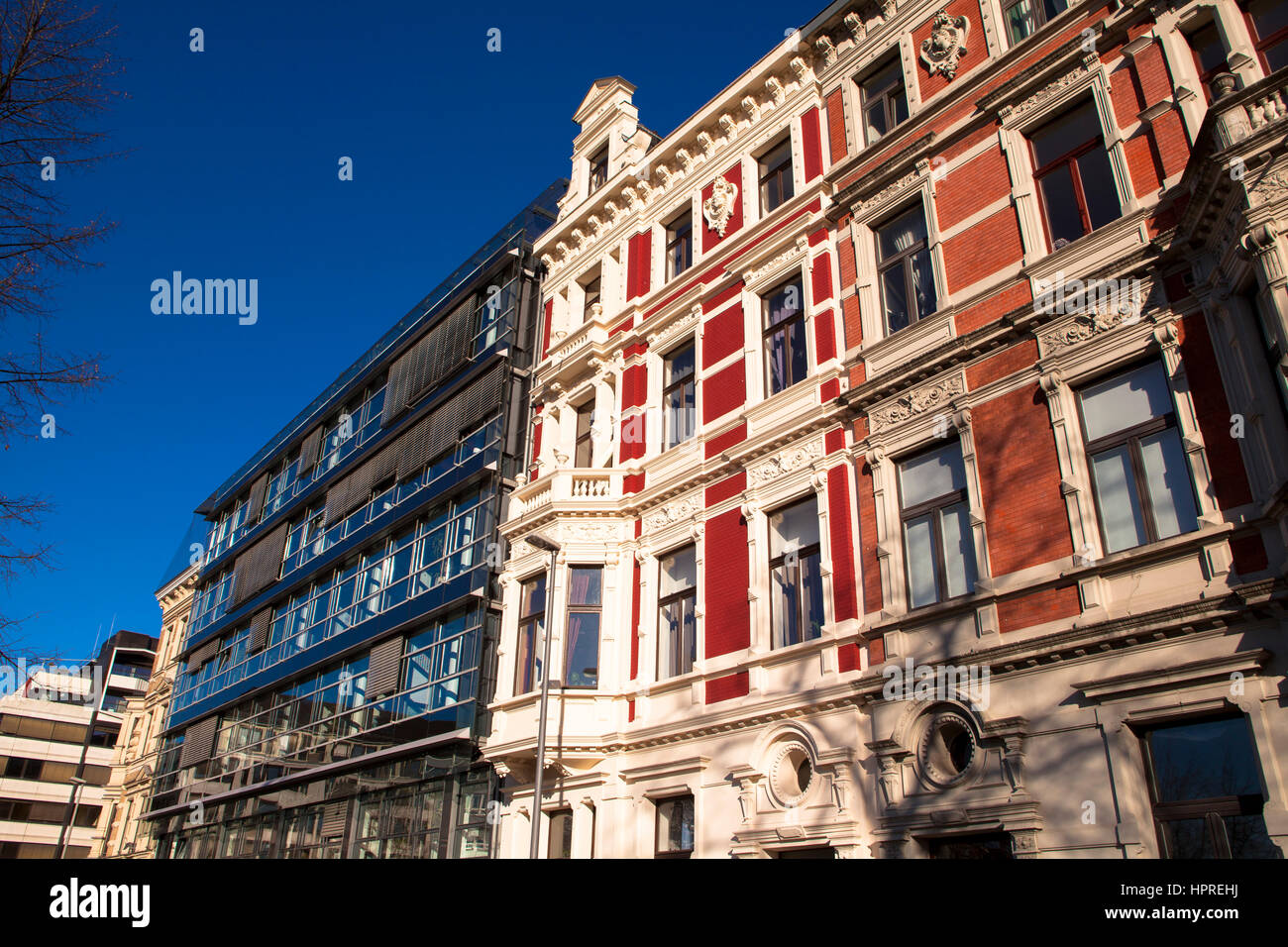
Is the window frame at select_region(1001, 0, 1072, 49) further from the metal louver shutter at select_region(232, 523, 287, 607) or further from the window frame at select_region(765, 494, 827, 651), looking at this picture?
the metal louver shutter at select_region(232, 523, 287, 607)

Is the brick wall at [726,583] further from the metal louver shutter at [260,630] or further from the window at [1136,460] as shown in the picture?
the metal louver shutter at [260,630]

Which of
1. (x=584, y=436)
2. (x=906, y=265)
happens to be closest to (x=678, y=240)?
(x=584, y=436)

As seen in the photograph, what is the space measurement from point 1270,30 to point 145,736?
57.2m

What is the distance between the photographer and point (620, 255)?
24.1 m

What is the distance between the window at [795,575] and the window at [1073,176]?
20.1ft

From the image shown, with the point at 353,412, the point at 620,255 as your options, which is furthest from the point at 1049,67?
the point at 353,412

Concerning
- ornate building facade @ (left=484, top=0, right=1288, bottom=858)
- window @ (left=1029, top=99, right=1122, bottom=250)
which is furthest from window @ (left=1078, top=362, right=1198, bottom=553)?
window @ (left=1029, top=99, right=1122, bottom=250)

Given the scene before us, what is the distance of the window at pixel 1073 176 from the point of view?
44.5ft

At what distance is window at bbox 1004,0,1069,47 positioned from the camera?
15.3m

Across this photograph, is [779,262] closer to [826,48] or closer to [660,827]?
[826,48]

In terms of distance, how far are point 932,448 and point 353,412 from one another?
2789 centimetres

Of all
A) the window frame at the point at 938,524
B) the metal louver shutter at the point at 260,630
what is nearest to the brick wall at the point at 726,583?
the window frame at the point at 938,524

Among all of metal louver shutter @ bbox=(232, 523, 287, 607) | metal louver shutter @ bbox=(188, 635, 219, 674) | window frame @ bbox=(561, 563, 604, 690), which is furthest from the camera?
metal louver shutter @ bbox=(188, 635, 219, 674)

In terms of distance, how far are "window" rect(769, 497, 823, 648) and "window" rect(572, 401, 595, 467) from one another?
724 cm
